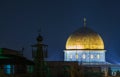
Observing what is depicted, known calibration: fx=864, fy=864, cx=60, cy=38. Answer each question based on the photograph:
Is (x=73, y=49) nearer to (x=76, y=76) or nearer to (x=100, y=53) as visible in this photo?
(x=100, y=53)

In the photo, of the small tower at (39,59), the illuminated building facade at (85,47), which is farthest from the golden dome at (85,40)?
the small tower at (39,59)

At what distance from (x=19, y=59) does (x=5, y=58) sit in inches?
59.3

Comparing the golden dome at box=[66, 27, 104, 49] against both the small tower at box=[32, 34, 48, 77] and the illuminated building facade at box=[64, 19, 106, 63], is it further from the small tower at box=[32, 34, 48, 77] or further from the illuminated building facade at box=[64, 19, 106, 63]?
the small tower at box=[32, 34, 48, 77]

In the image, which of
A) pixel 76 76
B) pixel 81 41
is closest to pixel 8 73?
pixel 76 76

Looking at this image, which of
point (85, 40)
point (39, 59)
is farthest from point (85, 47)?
point (39, 59)

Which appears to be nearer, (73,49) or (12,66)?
(12,66)

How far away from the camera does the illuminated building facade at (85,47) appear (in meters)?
135

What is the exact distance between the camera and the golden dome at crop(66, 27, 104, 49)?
442 ft

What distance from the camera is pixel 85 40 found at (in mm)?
134750

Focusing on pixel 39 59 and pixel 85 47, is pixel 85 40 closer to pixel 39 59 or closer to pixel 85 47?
pixel 85 47

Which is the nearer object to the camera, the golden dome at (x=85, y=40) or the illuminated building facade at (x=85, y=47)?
the golden dome at (x=85, y=40)

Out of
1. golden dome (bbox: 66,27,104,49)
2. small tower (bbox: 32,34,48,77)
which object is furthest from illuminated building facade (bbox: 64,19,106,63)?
small tower (bbox: 32,34,48,77)

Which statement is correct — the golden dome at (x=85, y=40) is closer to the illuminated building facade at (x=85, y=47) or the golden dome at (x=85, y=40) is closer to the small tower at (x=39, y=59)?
the illuminated building facade at (x=85, y=47)

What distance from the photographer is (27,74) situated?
247 ft
